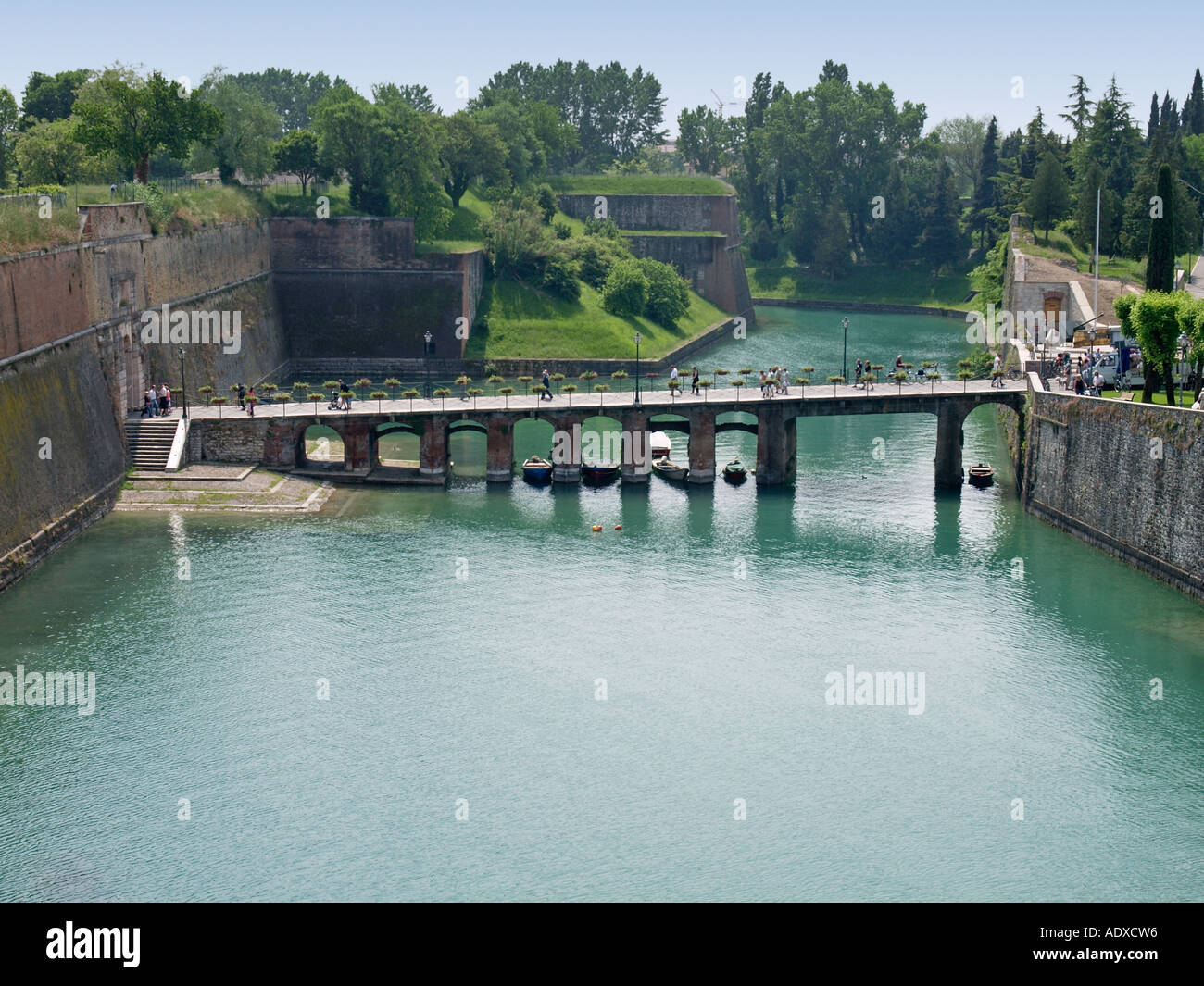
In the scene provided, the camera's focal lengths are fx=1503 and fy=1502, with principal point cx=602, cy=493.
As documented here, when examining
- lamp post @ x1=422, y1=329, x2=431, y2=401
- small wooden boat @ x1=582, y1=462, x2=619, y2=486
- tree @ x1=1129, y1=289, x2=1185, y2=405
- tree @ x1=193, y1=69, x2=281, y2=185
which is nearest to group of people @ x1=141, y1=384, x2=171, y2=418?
small wooden boat @ x1=582, y1=462, x2=619, y2=486

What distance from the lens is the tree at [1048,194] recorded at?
13088 centimetres

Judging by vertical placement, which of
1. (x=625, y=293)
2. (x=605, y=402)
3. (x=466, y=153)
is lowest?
(x=605, y=402)

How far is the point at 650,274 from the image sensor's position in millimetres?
134375

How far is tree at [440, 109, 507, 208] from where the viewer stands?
5340 inches

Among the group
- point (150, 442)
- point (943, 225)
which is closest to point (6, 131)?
point (150, 442)

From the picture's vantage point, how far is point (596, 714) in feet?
164

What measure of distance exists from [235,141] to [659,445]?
163 ft

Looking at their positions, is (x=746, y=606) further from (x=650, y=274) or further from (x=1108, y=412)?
(x=650, y=274)

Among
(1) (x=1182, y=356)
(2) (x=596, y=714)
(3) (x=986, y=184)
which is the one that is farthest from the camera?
(3) (x=986, y=184)

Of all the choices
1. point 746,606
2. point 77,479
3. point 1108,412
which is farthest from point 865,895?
point 77,479

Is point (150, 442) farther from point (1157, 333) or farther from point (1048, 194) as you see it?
point (1048, 194)

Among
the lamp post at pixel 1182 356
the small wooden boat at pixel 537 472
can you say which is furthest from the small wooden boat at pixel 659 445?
the lamp post at pixel 1182 356

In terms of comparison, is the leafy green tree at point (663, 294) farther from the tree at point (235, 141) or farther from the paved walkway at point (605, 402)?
the paved walkway at point (605, 402)

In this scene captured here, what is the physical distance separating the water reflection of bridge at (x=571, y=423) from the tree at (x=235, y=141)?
41.5 meters
